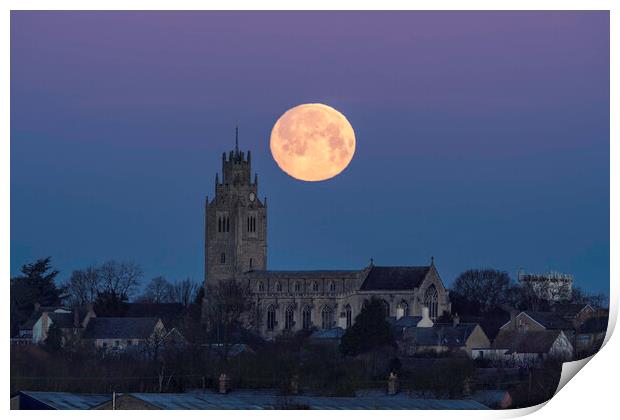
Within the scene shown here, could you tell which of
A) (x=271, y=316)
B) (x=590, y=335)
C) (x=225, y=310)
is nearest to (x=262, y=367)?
(x=590, y=335)

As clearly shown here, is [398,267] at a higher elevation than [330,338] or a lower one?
higher

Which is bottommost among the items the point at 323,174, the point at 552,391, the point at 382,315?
the point at 552,391

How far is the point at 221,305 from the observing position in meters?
65.4

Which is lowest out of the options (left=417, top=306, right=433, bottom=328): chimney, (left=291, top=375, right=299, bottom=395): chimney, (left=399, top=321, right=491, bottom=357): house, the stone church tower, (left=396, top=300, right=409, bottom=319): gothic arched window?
(left=291, top=375, right=299, bottom=395): chimney

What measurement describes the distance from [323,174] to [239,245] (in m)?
37.9

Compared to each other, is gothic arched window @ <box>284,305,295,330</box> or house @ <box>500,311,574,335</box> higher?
gothic arched window @ <box>284,305,295,330</box>

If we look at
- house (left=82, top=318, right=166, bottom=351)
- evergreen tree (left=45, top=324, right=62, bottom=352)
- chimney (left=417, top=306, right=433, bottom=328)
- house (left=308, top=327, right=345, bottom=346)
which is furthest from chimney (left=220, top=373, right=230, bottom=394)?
chimney (left=417, top=306, right=433, bottom=328)

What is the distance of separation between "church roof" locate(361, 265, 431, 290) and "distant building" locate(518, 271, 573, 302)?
16919mm

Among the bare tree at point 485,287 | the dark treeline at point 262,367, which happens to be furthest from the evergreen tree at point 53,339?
the bare tree at point 485,287

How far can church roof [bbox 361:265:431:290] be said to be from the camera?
77688 mm

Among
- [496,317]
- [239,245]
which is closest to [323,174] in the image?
[496,317]

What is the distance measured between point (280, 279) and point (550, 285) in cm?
2696

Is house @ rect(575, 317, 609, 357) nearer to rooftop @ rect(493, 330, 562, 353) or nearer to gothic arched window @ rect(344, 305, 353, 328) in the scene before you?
rooftop @ rect(493, 330, 562, 353)
